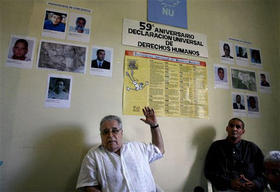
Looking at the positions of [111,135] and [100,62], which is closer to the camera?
[111,135]

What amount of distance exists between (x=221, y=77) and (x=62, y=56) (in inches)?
64.9

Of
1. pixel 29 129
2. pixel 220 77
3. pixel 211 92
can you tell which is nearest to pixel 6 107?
pixel 29 129

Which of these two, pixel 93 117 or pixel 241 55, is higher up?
pixel 241 55

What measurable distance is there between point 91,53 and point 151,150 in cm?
101

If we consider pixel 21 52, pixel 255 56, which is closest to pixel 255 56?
pixel 255 56

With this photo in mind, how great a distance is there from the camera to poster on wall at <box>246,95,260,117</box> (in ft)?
6.86

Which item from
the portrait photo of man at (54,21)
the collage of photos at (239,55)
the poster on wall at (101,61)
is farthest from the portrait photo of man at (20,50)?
the collage of photos at (239,55)

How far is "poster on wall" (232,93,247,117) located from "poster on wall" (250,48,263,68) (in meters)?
0.48

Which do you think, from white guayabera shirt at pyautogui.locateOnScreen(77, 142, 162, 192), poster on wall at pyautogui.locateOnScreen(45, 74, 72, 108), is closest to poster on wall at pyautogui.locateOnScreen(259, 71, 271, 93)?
white guayabera shirt at pyautogui.locateOnScreen(77, 142, 162, 192)

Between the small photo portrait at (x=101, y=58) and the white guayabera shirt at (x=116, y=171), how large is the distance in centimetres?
74

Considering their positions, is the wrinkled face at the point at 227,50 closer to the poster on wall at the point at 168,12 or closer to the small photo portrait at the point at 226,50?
the small photo portrait at the point at 226,50

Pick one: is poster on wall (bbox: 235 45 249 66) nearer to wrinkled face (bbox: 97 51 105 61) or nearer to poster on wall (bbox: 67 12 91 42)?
wrinkled face (bbox: 97 51 105 61)

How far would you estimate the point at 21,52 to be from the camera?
5.06 feet

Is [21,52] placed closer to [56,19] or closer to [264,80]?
[56,19]
